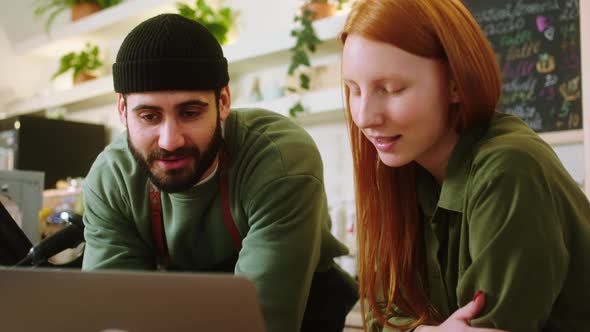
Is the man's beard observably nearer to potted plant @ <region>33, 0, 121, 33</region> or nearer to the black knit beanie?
the black knit beanie

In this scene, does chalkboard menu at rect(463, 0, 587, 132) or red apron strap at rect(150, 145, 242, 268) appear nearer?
red apron strap at rect(150, 145, 242, 268)

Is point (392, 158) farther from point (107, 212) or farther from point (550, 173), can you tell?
point (107, 212)

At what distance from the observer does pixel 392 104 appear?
1005mm

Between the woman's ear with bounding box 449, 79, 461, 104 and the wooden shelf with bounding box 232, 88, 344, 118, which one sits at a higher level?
the woman's ear with bounding box 449, 79, 461, 104

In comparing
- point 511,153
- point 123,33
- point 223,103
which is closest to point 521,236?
point 511,153

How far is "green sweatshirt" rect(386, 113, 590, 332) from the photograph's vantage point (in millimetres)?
904

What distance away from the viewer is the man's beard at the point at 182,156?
1378 mm

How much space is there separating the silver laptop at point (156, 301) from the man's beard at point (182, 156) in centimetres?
73

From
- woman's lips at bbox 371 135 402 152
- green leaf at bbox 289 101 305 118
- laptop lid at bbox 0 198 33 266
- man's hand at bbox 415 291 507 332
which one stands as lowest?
man's hand at bbox 415 291 507 332

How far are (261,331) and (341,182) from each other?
7.15ft

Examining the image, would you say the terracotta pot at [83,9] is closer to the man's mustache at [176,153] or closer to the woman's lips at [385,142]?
the man's mustache at [176,153]

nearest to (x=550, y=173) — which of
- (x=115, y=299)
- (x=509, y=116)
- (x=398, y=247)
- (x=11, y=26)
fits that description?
(x=509, y=116)

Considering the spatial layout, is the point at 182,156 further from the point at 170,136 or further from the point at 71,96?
the point at 71,96

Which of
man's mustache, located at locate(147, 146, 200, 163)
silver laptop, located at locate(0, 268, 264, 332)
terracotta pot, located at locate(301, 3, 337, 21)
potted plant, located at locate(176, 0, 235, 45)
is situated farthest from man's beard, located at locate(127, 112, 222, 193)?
potted plant, located at locate(176, 0, 235, 45)
